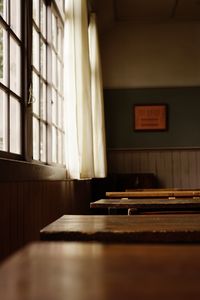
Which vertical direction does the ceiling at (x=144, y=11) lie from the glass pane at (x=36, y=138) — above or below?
above

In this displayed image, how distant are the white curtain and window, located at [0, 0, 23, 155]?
1427 mm

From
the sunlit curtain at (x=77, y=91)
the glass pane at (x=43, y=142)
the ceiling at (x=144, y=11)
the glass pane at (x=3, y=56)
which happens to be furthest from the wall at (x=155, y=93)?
the glass pane at (x=3, y=56)

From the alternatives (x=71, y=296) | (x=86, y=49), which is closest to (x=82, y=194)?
(x=86, y=49)

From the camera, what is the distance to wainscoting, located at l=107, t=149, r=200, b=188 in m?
6.72

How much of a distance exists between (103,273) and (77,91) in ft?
11.9

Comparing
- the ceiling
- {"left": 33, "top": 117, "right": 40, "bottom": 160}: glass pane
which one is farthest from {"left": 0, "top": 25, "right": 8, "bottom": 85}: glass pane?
the ceiling

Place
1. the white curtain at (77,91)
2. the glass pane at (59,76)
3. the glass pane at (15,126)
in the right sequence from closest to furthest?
the glass pane at (15,126) < the white curtain at (77,91) < the glass pane at (59,76)

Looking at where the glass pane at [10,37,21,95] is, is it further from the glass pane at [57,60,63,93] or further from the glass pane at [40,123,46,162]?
the glass pane at [57,60,63,93]

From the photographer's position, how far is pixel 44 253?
78 cm

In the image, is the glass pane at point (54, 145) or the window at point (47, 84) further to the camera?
the glass pane at point (54, 145)

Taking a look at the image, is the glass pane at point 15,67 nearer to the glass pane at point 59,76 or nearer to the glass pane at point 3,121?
the glass pane at point 3,121

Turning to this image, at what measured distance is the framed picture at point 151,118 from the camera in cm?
675

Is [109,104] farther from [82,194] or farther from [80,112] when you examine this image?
[80,112]

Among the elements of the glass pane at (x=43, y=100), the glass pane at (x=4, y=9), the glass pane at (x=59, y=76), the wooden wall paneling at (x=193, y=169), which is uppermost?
the glass pane at (x=59, y=76)
